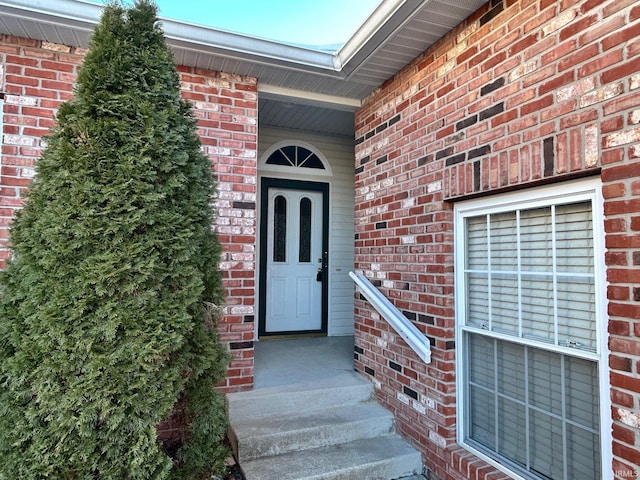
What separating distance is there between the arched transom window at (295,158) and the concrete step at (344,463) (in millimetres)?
3274

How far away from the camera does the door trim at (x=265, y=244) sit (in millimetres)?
4809

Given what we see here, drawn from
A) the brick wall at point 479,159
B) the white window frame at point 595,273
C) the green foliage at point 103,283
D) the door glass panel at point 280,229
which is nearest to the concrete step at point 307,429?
the brick wall at point 479,159

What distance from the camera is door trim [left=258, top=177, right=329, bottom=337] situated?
4.81 metres

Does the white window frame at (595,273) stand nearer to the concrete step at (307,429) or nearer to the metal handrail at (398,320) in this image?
the metal handrail at (398,320)

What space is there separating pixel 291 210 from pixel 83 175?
132 inches

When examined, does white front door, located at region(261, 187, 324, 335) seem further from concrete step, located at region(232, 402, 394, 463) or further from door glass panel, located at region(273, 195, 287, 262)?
concrete step, located at region(232, 402, 394, 463)

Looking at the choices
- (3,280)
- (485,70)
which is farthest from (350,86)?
(3,280)

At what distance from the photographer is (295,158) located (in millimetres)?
5004

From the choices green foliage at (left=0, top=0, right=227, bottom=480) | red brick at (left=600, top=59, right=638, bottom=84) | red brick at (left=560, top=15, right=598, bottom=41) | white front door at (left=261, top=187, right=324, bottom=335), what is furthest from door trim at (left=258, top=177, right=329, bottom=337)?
→ red brick at (left=600, top=59, right=638, bottom=84)

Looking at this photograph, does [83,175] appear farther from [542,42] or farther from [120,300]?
[542,42]

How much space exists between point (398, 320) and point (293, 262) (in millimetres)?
2384

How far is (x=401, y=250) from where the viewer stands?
→ 9.91 ft

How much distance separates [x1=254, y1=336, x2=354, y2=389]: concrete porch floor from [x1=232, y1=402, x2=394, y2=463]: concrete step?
1.23 ft

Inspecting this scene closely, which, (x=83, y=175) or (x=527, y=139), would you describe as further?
(x=527, y=139)
